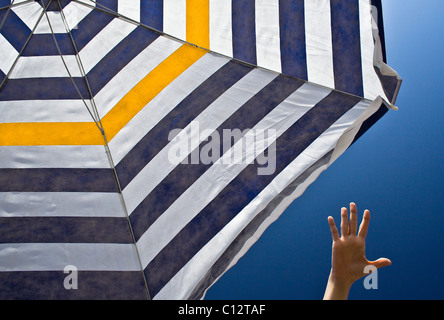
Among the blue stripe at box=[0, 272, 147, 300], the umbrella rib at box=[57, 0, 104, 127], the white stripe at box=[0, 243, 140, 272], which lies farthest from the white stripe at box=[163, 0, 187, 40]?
the blue stripe at box=[0, 272, 147, 300]

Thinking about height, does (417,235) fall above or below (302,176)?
below

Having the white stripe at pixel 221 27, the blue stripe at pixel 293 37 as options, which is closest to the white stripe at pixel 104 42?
the white stripe at pixel 221 27

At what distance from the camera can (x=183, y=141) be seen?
7.51 feet

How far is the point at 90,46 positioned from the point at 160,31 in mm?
450

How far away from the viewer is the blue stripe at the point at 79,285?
227 centimetres

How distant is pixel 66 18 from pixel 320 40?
1.60 metres

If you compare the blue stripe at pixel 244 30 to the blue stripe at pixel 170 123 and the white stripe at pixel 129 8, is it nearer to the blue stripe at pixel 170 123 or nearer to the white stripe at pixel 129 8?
the blue stripe at pixel 170 123

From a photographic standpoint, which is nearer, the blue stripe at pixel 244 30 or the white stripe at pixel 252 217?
the white stripe at pixel 252 217

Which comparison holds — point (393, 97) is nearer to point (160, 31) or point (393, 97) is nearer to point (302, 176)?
point (302, 176)

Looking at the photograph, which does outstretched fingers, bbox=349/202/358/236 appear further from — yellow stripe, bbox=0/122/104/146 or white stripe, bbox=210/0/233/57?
yellow stripe, bbox=0/122/104/146

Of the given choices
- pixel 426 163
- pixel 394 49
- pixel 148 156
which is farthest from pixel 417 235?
pixel 148 156

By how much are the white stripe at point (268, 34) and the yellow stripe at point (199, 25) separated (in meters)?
0.32

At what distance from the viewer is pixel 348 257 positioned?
1.78 metres

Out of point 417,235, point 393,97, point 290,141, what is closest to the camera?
point 393,97
